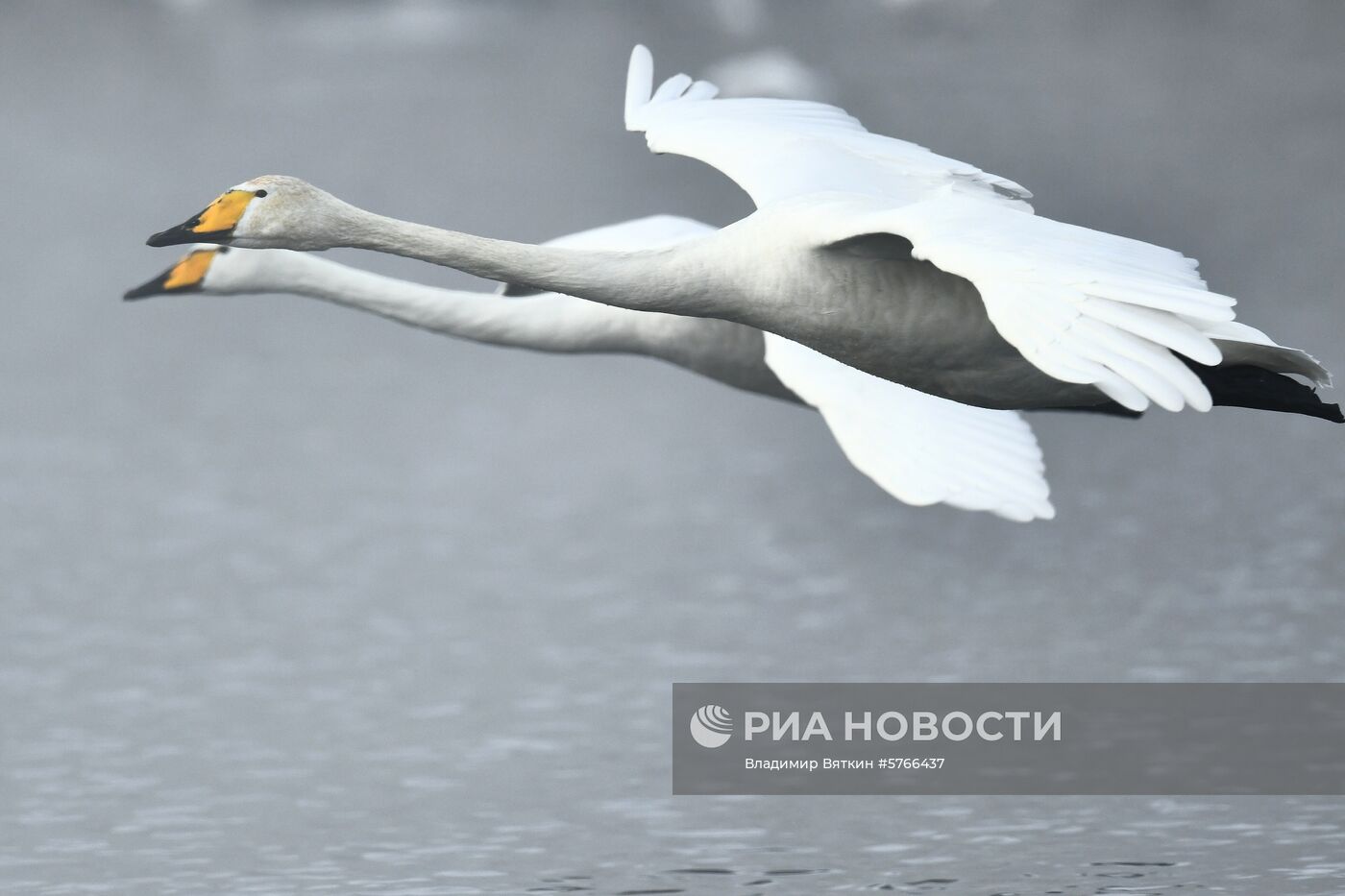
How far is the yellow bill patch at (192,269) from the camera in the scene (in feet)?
41.4

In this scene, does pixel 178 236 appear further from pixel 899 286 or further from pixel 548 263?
pixel 899 286

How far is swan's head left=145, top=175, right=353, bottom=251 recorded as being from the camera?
8445 mm

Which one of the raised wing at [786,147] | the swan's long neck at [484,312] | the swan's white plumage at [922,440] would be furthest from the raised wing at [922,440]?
the swan's long neck at [484,312]

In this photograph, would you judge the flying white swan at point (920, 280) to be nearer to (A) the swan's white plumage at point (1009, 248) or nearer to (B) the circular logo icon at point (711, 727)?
(A) the swan's white plumage at point (1009, 248)

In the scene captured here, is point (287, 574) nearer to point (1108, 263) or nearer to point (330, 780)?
point (330, 780)

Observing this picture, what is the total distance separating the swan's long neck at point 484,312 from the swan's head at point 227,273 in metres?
0.08

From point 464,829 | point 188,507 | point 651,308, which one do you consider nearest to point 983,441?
point 651,308

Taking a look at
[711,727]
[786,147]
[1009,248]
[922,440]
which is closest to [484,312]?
[786,147]

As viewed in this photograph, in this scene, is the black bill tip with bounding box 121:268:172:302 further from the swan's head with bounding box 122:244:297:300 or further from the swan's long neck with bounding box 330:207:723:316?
the swan's long neck with bounding box 330:207:723:316

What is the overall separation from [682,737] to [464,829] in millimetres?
2291

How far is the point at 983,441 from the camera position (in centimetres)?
1055

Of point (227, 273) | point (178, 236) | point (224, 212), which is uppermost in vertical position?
point (227, 273)

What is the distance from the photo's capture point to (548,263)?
27.7 ft

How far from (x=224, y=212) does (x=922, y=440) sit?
135 inches
